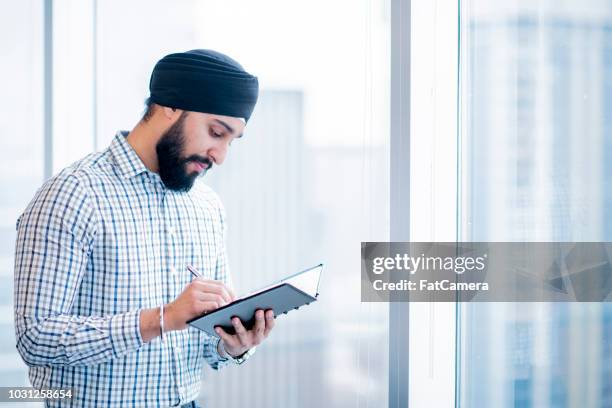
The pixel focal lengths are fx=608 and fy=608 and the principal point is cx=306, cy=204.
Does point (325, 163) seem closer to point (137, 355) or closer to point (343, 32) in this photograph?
point (343, 32)

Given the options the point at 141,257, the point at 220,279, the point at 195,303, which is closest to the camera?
the point at 195,303

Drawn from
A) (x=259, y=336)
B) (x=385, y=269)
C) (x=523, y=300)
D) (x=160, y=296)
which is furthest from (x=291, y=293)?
(x=385, y=269)

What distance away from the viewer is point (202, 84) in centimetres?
132

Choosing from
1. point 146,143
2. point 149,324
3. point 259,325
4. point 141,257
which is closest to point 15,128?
point 146,143

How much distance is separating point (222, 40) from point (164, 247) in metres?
0.86

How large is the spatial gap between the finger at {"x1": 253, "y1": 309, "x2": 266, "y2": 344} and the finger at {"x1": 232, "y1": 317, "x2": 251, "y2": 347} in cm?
2

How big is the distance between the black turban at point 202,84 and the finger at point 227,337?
0.47m

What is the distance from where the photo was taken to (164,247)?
51.6 inches

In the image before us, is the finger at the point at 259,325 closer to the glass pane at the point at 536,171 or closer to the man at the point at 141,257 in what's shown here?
the man at the point at 141,257

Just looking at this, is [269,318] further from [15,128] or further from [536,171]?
[15,128]

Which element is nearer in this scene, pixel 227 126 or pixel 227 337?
pixel 227 337

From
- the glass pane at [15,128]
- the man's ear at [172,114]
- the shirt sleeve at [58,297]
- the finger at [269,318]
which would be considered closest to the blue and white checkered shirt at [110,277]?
the shirt sleeve at [58,297]

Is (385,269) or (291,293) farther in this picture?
(385,269)

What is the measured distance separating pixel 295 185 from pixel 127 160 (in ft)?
2.40
